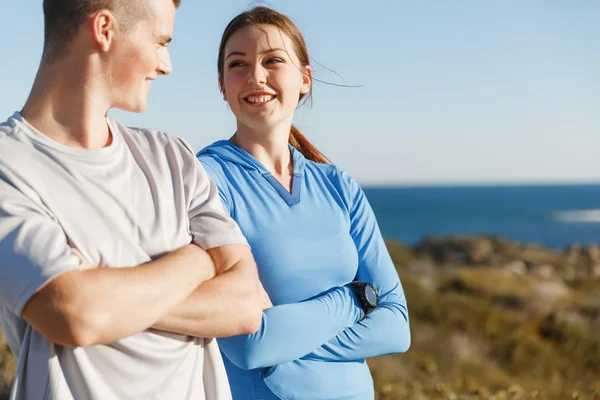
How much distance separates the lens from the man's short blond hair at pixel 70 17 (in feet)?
5.56

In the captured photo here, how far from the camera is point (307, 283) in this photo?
2367mm

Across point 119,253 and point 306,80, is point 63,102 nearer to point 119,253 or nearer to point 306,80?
point 119,253

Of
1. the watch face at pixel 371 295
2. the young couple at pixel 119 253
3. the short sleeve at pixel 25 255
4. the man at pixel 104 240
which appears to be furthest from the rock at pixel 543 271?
the short sleeve at pixel 25 255

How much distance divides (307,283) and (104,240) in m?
0.83

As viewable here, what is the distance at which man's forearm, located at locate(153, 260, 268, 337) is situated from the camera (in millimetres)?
1742

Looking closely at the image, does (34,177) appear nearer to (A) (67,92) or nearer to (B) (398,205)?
(A) (67,92)

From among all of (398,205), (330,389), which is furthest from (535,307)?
(398,205)

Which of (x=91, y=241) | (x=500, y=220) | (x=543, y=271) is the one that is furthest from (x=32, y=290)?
(x=500, y=220)

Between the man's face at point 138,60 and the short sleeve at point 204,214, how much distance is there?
0.23 meters

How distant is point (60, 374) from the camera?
1613 millimetres

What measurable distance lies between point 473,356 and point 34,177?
10106 millimetres

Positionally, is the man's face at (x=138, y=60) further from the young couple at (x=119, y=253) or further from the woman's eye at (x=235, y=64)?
the woman's eye at (x=235, y=64)

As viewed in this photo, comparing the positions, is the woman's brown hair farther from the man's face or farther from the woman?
the man's face

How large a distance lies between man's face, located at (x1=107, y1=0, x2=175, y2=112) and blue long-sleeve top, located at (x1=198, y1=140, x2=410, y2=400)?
656 millimetres
